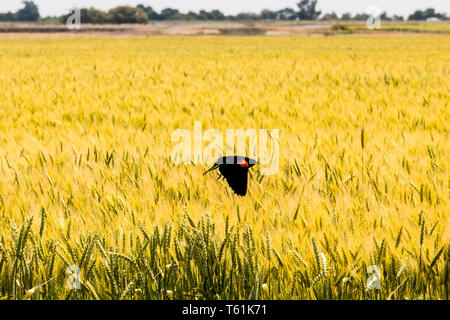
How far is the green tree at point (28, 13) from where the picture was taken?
112312 millimetres

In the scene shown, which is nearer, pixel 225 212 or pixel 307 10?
pixel 225 212

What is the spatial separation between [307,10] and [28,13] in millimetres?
62723

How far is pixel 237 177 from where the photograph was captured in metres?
2.25

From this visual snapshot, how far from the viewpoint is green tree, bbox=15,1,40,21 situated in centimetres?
11231

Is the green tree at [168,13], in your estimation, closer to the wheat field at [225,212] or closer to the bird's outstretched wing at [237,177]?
the wheat field at [225,212]

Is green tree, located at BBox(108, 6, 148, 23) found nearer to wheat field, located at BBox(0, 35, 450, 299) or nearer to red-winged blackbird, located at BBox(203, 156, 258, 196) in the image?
wheat field, located at BBox(0, 35, 450, 299)

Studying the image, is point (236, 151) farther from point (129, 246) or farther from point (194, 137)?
point (129, 246)

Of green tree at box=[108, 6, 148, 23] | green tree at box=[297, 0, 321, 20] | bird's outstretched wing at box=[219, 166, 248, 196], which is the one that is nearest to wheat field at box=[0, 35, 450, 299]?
bird's outstretched wing at box=[219, 166, 248, 196]

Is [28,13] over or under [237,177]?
over

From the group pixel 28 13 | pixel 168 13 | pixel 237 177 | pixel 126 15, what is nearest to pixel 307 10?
pixel 168 13

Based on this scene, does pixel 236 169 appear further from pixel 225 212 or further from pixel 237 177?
pixel 225 212

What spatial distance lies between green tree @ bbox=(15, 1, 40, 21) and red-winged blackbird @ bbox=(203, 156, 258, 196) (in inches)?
4845

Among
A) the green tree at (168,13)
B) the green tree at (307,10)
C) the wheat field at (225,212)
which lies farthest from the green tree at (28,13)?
the wheat field at (225,212)
